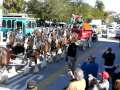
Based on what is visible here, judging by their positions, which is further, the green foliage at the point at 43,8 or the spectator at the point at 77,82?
the green foliage at the point at 43,8

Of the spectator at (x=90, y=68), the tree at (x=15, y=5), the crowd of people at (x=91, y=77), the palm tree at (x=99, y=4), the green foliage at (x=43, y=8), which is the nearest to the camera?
the crowd of people at (x=91, y=77)

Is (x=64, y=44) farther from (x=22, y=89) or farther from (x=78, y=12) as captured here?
(x=78, y=12)

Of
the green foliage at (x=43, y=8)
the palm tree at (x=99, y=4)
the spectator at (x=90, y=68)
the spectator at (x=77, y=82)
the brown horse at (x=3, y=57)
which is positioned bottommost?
the palm tree at (x=99, y=4)

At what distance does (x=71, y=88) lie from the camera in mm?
9117

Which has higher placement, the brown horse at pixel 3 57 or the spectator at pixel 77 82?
the spectator at pixel 77 82

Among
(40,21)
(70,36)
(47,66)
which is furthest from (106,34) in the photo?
(47,66)

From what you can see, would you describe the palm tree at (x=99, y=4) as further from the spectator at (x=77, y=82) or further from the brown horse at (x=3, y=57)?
the spectator at (x=77, y=82)

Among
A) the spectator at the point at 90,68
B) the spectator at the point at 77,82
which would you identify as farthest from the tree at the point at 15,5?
the spectator at the point at 77,82

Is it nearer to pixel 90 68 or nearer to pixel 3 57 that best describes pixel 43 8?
pixel 3 57

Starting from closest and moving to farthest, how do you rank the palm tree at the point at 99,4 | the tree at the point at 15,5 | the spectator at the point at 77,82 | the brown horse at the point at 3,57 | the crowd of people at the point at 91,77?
1. the spectator at the point at 77,82
2. the crowd of people at the point at 91,77
3. the brown horse at the point at 3,57
4. the tree at the point at 15,5
5. the palm tree at the point at 99,4

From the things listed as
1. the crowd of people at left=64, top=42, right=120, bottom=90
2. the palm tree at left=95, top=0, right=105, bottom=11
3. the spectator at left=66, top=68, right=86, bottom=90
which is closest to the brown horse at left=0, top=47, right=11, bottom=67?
the crowd of people at left=64, top=42, right=120, bottom=90

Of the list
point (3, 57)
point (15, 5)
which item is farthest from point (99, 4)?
point (3, 57)

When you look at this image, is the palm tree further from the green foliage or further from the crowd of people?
the crowd of people

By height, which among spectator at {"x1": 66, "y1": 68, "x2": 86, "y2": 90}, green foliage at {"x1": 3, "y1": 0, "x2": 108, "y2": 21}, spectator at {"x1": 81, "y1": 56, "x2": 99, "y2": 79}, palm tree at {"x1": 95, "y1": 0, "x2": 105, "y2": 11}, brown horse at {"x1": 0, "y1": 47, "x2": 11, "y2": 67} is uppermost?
spectator at {"x1": 66, "y1": 68, "x2": 86, "y2": 90}
